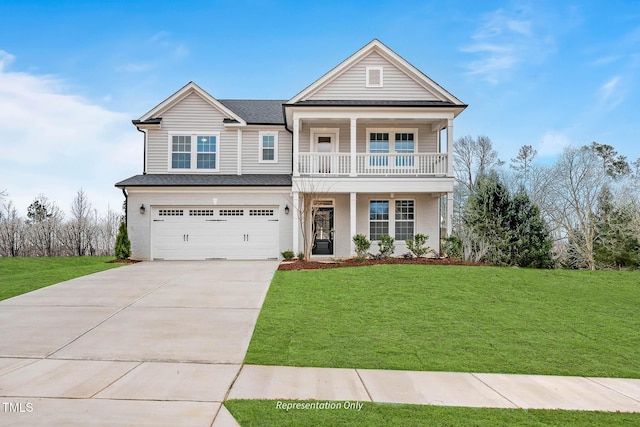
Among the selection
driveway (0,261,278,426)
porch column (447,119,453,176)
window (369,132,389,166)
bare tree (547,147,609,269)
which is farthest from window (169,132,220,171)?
bare tree (547,147,609,269)

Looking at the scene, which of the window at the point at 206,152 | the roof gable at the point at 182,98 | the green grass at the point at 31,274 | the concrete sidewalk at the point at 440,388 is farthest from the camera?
the window at the point at 206,152

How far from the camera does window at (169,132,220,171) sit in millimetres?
18844

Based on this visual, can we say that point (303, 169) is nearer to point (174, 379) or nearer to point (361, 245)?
point (361, 245)

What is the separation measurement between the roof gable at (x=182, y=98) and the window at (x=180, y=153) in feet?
4.48

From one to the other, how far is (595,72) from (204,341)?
2261cm

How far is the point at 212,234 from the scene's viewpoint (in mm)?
17609

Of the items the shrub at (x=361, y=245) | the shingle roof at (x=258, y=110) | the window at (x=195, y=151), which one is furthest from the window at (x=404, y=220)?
the window at (x=195, y=151)

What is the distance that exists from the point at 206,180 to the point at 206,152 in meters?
1.97

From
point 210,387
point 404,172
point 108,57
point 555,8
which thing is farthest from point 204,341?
point 555,8

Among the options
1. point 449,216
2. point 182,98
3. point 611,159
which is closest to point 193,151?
point 182,98

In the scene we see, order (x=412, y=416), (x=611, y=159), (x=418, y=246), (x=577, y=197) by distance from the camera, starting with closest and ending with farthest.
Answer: (x=412, y=416) → (x=418, y=246) → (x=577, y=197) → (x=611, y=159)

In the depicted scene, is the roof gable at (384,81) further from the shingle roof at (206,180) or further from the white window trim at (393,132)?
the shingle roof at (206,180)

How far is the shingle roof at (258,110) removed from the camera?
1942cm

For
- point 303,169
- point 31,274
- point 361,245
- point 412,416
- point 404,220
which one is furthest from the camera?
point 404,220
